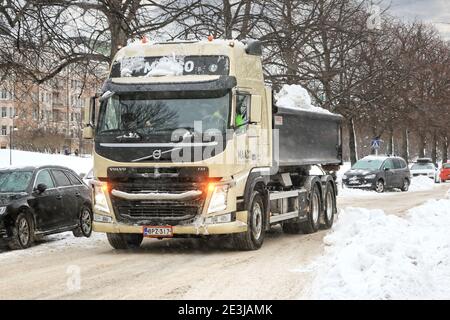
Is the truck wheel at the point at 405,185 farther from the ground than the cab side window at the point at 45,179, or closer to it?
closer to it

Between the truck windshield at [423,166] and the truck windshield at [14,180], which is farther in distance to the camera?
the truck windshield at [423,166]

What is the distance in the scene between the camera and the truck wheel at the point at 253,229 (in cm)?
1258

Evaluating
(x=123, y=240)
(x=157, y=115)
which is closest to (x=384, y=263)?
(x=157, y=115)

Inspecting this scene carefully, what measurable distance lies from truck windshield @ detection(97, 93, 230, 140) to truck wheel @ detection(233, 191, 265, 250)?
1608mm

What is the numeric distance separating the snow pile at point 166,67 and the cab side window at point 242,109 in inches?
41.5

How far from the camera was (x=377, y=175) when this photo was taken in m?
36.0

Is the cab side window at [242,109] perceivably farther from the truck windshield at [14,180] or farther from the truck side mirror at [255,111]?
the truck windshield at [14,180]

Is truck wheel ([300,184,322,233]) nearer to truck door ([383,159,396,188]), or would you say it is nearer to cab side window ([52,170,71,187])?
cab side window ([52,170,71,187])

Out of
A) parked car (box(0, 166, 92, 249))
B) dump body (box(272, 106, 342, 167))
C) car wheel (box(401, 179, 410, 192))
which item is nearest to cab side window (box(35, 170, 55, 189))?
parked car (box(0, 166, 92, 249))

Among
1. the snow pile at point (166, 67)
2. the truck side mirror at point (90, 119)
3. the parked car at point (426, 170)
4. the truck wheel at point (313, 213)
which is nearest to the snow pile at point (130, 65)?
the snow pile at point (166, 67)

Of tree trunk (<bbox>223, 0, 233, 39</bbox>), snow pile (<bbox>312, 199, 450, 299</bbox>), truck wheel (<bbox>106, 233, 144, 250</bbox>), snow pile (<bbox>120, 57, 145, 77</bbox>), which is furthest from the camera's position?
tree trunk (<bbox>223, 0, 233, 39</bbox>)

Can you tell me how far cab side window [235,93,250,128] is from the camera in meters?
12.3

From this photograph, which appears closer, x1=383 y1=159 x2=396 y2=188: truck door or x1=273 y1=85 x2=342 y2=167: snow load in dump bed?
x1=273 y1=85 x2=342 y2=167: snow load in dump bed

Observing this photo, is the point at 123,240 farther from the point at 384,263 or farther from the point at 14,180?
the point at 384,263
